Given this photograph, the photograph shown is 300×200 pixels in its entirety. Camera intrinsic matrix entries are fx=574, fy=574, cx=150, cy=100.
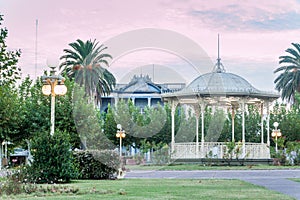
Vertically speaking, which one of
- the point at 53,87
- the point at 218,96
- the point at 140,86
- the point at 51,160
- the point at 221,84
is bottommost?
the point at 51,160

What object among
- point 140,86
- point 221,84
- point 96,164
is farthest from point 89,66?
point 96,164

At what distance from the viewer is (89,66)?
56344 millimetres

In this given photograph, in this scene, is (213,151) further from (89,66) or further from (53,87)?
(89,66)

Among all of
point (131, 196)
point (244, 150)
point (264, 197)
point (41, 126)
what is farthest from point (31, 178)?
Answer: point (41, 126)

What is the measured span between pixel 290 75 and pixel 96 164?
1789 inches

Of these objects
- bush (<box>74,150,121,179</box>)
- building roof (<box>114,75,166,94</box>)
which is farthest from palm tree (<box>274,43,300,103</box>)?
bush (<box>74,150,121,179</box>)

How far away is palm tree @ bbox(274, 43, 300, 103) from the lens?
6298 centimetres

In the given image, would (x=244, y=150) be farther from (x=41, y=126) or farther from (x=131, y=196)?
(x=131, y=196)

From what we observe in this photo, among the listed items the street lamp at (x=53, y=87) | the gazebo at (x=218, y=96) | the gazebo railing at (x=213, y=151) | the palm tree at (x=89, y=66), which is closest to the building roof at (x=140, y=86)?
the palm tree at (x=89, y=66)

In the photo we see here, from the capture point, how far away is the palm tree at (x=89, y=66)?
5575 cm

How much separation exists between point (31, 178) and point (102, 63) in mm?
39952

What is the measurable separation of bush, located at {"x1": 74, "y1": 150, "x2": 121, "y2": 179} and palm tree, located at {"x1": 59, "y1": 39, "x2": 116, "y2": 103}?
3337cm

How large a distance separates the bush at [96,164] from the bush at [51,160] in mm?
2361

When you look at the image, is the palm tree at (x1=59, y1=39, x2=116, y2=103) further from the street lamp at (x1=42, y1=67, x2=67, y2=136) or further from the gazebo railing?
the street lamp at (x1=42, y1=67, x2=67, y2=136)
